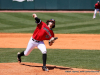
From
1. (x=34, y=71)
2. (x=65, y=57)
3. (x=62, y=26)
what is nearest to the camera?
(x=34, y=71)

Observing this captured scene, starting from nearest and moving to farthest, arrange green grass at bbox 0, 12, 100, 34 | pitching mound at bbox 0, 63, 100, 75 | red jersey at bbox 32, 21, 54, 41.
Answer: pitching mound at bbox 0, 63, 100, 75 → red jersey at bbox 32, 21, 54, 41 → green grass at bbox 0, 12, 100, 34

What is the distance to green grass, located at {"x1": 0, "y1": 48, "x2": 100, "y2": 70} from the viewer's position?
8.11 meters

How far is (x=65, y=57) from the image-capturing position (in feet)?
30.6

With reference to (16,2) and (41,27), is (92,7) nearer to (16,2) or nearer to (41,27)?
(16,2)

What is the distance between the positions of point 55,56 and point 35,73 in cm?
308

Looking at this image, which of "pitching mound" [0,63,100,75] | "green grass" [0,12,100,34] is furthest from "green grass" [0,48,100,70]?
"green grass" [0,12,100,34]

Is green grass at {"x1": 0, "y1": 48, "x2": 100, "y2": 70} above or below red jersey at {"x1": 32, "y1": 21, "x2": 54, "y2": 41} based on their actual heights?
below

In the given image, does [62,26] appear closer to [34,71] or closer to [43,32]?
[43,32]

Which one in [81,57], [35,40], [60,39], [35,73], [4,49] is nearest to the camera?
[35,73]

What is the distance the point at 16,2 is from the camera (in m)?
31.9

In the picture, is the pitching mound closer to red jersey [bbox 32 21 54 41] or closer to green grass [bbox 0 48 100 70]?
green grass [bbox 0 48 100 70]

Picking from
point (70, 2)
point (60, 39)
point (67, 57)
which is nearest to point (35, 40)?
point (67, 57)

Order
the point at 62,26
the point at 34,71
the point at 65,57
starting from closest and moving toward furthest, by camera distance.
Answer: the point at 34,71, the point at 65,57, the point at 62,26

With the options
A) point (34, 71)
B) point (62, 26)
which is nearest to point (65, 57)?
point (34, 71)
